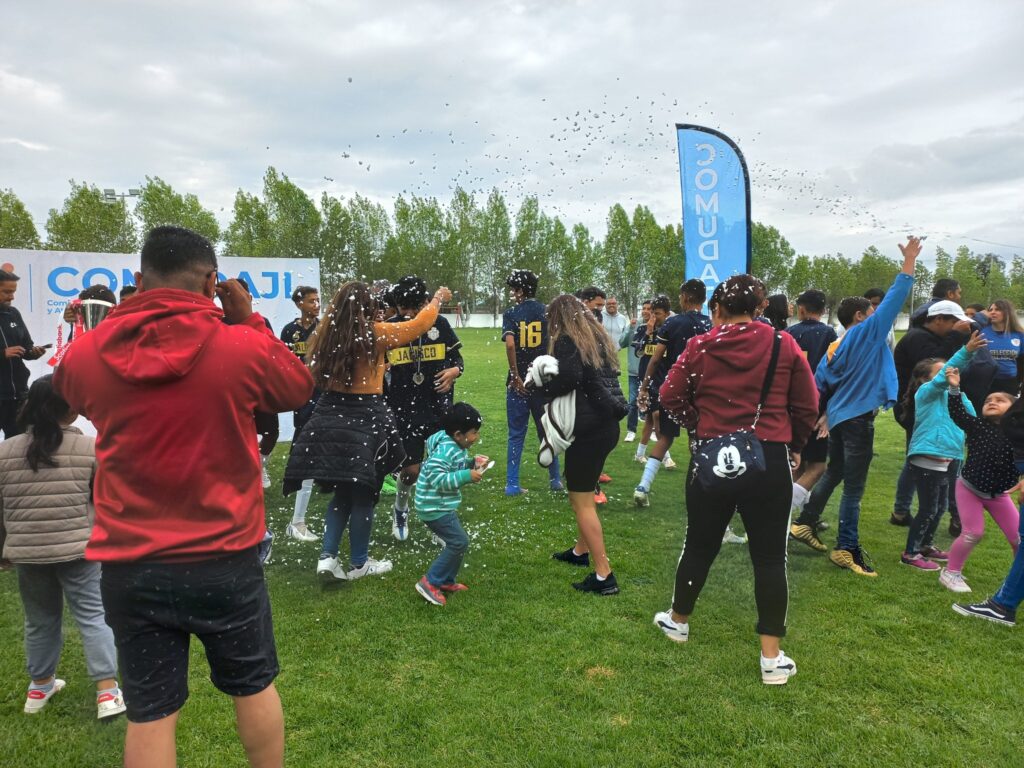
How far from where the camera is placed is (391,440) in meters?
4.39

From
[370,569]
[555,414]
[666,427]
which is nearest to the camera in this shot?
[555,414]

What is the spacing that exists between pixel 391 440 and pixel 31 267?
281 inches

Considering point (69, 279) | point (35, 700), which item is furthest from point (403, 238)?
point (35, 700)

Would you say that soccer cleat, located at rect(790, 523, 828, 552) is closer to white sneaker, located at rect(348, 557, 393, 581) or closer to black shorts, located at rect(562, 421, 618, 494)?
black shorts, located at rect(562, 421, 618, 494)

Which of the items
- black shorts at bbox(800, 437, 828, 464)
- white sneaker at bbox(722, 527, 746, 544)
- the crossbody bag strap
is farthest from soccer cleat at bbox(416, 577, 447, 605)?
black shorts at bbox(800, 437, 828, 464)

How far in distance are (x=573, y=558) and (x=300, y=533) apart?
252cm

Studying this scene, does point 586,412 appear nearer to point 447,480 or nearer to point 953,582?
point 447,480

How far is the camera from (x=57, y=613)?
10.1ft

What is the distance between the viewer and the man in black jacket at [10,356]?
5.84m

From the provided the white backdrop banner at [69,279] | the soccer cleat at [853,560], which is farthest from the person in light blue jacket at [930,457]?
the white backdrop banner at [69,279]

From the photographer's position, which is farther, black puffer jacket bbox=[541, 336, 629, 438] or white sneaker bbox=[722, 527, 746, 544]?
white sneaker bbox=[722, 527, 746, 544]

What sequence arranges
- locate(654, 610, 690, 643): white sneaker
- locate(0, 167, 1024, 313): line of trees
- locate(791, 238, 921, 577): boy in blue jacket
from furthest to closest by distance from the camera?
1. locate(0, 167, 1024, 313): line of trees
2. locate(791, 238, 921, 577): boy in blue jacket
3. locate(654, 610, 690, 643): white sneaker

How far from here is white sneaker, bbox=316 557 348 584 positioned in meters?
4.42

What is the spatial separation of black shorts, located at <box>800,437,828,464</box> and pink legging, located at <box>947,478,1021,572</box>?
1.01 m
